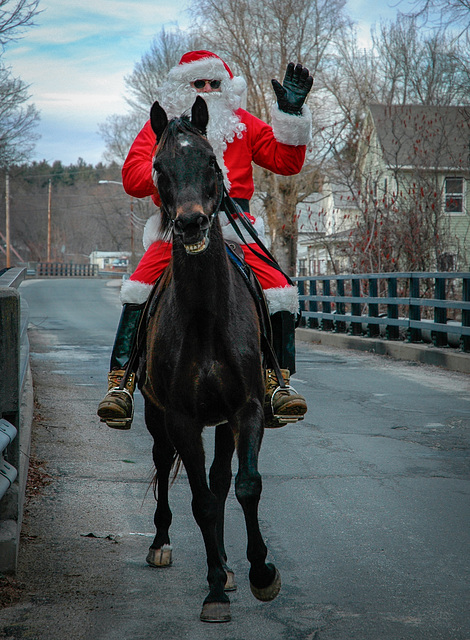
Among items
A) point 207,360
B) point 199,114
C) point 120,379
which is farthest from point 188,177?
point 120,379

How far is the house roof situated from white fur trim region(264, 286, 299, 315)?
13867 mm

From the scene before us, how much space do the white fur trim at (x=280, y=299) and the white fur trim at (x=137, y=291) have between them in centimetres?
72

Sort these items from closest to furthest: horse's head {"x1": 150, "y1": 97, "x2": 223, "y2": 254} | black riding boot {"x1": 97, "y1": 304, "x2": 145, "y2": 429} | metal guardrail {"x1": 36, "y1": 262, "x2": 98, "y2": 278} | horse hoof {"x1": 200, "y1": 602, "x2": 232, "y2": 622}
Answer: horse's head {"x1": 150, "y1": 97, "x2": 223, "y2": 254} < horse hoof {"x1": 200, "y1": 602, "x2": 232, "y2": 622} < black riding boot {"x1": 97, "y1": 304, "x2": 145, "y2": 429} < metal guardrail {"x1": 36, "y1": 262, "x2": 98, "y2": 278}

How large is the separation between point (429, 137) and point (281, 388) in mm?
26653

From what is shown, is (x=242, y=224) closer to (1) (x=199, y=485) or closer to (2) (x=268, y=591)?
(1) (x=199, y=485)

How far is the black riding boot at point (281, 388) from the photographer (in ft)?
13.7

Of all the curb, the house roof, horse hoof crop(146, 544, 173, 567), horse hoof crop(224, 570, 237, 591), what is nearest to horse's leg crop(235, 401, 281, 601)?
horse hoof crop(224, 570, 237, 591)

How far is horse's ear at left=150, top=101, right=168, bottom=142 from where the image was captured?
360 cm

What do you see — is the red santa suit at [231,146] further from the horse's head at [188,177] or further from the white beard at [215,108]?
the horse's head at [188,177]

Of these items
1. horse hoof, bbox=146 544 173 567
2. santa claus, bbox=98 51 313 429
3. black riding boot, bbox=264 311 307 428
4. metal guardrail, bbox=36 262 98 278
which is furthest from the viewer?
metal guardrail, bbox=36 262 98 278

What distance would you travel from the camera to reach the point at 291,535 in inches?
179

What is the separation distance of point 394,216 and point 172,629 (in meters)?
16.9

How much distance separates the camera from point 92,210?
358 ft

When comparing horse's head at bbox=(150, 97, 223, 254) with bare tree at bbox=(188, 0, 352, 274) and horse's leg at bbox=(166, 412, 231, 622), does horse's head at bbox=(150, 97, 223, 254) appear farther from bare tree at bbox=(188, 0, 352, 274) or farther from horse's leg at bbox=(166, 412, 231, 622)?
bare tree at bbox=(188, 0, 352, 274)
